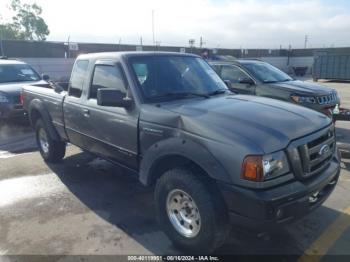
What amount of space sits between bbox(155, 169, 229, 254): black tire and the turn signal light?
0.37 meters

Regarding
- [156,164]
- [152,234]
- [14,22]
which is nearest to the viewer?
[156,164]

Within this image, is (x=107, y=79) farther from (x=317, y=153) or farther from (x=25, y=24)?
(x=25, y=24)

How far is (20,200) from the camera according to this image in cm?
475

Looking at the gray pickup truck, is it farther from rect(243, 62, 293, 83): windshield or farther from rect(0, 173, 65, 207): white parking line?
rect(243, 62, 293, 83): windshield

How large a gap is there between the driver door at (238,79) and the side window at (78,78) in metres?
4.03

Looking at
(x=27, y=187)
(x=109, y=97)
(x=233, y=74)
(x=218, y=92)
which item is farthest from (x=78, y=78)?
(x=233, y=74)

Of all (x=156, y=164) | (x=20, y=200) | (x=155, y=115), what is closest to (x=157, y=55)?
(x=155, y=115)

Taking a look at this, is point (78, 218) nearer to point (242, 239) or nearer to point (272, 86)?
point (242, 239)

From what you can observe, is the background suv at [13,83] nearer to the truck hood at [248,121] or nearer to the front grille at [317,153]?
the truck hood at [248,121]

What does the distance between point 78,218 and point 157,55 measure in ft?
7.44

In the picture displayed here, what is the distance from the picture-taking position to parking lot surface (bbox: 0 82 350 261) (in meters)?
3.51

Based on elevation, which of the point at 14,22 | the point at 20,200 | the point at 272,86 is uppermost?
the point at 14,22

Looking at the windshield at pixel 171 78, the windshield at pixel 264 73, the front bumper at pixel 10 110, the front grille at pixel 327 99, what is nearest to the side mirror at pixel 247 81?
the windshield at pixel 264 73

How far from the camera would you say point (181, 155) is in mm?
3137
